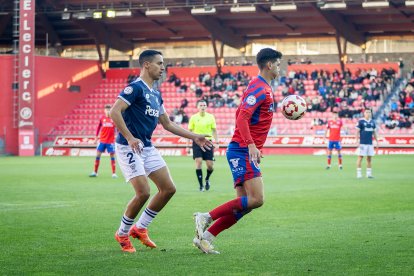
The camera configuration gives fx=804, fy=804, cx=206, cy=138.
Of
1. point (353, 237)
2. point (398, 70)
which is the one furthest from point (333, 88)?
point (353, 237)

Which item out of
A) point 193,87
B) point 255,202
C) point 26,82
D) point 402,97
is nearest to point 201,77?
point 193,87

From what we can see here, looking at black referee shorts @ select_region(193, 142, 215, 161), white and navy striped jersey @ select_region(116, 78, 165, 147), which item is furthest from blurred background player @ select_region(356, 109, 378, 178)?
white and navy striped jersey @ select_region(116, 78, 165, 147)

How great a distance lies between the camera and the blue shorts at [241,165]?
944cm

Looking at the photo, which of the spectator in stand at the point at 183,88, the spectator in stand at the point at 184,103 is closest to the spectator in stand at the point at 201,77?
the spectator in stand at the point at 183,88

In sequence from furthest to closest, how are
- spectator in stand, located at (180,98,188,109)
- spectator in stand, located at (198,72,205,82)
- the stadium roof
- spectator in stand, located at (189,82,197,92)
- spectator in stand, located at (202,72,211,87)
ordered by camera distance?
spectator in stand, located at (198,72,205,82)
spectator in stand, located at (189,82,197,92)
spectator in stand, located at (202,72,211,87)
spectator in stand, located at (180,98,188,109)
the stadium roof

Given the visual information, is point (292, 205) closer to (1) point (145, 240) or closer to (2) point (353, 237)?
(2) point (353, 237)

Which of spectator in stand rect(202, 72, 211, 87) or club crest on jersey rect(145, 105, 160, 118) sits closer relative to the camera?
club crest on jersey rect(145, 105, 160, 118)

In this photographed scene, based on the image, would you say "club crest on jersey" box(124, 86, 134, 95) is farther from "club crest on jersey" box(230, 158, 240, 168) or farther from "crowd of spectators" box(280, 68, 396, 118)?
"crowd of spectators" box(280, 68, 396, 118)

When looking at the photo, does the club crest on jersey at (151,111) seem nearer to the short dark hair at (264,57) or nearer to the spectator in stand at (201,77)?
the short dark hair at (264,57)

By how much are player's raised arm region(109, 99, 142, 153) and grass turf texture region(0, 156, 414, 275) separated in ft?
4.24

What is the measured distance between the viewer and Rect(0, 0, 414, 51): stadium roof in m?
53.1

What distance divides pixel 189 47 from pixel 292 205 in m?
46.5

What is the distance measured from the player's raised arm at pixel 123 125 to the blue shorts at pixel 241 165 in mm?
1116

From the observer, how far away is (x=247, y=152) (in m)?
9.47
